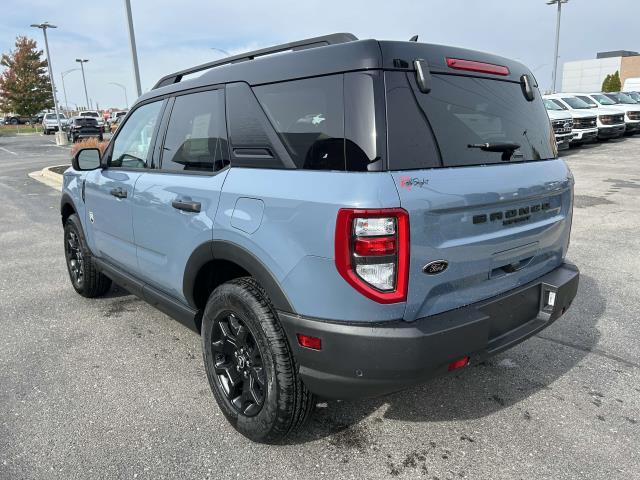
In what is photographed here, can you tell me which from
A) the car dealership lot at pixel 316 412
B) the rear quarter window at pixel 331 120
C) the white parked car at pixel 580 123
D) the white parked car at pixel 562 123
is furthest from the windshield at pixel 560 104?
the rear quarter window at pixel 331 120

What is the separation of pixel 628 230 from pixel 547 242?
16.9ft

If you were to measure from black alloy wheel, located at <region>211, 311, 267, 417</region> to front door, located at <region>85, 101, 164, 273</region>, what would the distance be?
1.13 m

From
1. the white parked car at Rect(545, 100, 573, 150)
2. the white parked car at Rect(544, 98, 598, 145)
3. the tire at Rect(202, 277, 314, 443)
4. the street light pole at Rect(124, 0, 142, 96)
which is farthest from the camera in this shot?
the white parked car at Rect(544, 98, 598, 145)

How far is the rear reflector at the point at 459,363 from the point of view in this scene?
2.15 m

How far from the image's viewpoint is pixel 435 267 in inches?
80.8

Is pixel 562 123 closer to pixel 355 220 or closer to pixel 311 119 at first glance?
pixel 311 119

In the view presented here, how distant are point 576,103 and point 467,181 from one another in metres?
19.6

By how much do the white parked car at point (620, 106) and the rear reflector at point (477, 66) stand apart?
2036cm

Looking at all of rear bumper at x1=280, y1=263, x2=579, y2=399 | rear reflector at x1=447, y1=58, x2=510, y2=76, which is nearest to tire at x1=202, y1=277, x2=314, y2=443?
rear bumper at x1=280, y1=263, x2=579, y2=399

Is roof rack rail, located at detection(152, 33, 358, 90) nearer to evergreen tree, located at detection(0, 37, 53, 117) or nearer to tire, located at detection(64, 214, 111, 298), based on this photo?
tire, located at detection(64, 214, 111, 298)

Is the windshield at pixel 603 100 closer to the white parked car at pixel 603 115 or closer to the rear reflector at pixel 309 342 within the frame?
the white parked car at pixel 603 115

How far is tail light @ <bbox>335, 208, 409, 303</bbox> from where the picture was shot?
1.91 m

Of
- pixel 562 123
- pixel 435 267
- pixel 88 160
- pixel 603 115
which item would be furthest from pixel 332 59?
pixel 603 115

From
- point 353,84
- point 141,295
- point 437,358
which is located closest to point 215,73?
point 353,84
